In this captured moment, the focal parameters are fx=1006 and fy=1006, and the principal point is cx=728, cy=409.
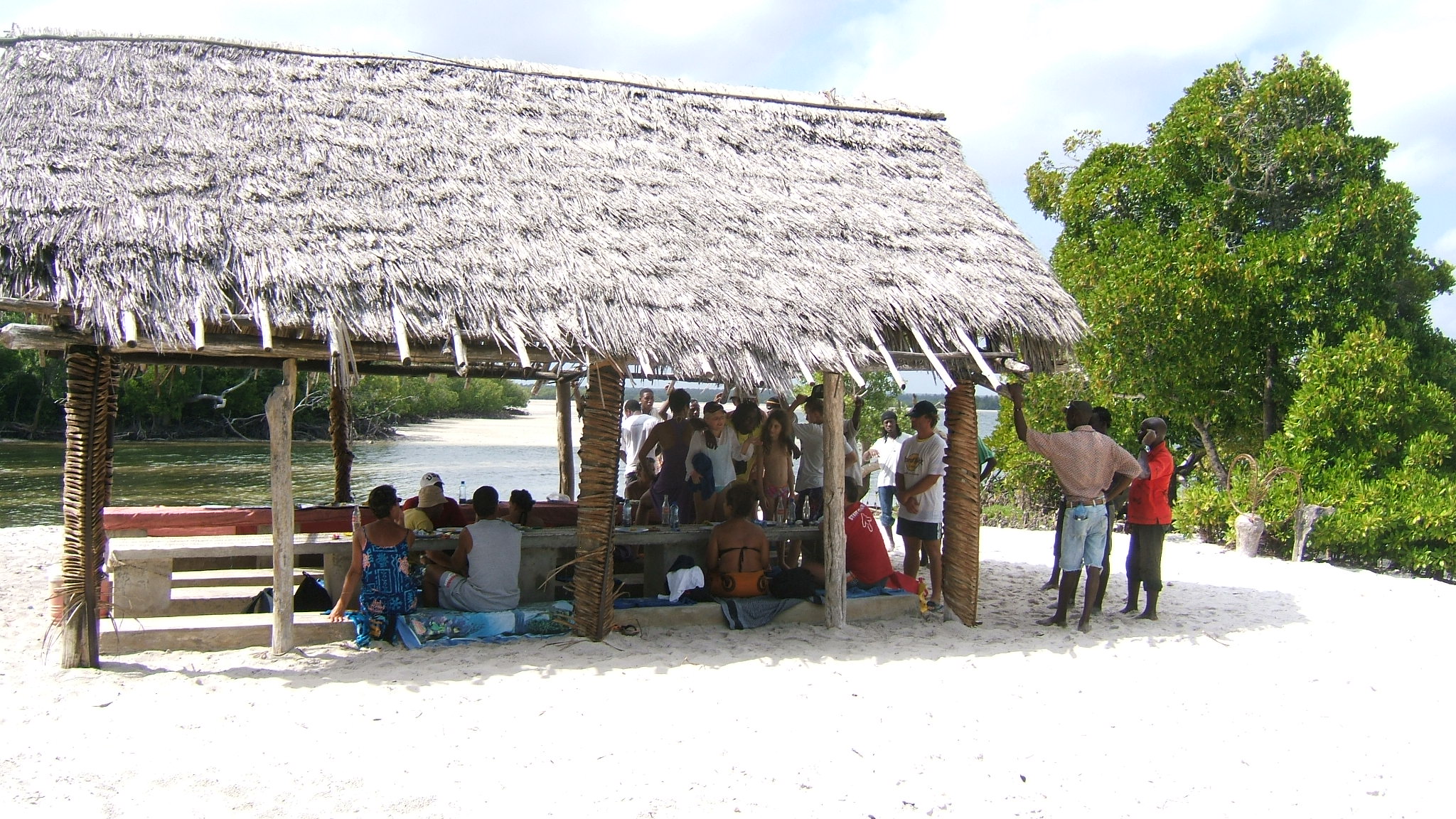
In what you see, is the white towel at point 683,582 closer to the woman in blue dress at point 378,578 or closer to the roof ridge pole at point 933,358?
the woman in blue dress at point 378,578

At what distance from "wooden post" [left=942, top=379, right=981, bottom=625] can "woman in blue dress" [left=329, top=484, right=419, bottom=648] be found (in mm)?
3643

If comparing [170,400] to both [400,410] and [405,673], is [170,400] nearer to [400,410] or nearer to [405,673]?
[400,410]

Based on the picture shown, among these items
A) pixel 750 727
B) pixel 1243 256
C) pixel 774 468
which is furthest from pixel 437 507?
pixel 1243 256

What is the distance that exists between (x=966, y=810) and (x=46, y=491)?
62.9 feet

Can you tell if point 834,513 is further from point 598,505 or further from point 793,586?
point 598,505

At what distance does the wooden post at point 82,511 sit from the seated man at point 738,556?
3609 mm

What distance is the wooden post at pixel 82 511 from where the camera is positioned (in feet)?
17.6

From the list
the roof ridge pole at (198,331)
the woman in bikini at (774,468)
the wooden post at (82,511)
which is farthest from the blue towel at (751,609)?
the wooden post at (82,511)

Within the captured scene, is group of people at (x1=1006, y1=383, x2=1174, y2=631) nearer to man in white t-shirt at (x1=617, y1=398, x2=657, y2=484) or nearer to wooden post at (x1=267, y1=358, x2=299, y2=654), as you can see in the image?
man in white t-shirt at (x1=617, y1=398, x2=657, y2=484)

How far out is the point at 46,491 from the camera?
18.1 metres

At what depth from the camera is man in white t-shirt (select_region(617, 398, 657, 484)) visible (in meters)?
10.2

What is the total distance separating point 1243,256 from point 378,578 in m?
10.4

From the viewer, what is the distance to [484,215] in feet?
22.0

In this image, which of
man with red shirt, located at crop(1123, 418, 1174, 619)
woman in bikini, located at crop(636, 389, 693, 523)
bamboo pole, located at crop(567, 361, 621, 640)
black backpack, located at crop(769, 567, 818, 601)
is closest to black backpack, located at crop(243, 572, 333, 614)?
bamboo pole, located at crop(567, 361, 621, 640)
